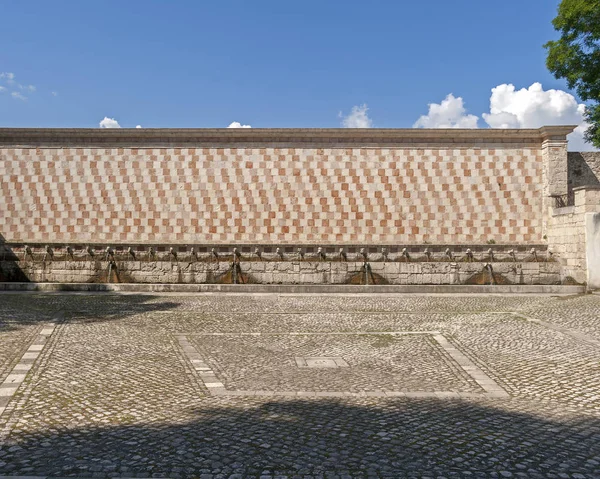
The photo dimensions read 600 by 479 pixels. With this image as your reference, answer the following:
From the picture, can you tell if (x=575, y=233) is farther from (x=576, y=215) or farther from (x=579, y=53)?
(x=579, y=53)

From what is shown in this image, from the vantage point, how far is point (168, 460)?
14.5 ft

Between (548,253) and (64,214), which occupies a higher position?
(64,214)

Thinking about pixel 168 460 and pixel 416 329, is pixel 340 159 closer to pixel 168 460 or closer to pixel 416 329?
pixel 416 329

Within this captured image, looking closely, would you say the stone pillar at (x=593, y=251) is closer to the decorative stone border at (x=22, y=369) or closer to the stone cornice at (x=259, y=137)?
the stone cornice at (x=259, y=137)

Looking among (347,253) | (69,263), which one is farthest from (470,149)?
(69,263)

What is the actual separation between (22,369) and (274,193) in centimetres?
1411

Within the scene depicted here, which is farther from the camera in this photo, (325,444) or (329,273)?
(329,273)

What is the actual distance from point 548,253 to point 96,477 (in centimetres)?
1859

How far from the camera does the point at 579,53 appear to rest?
1966 cm

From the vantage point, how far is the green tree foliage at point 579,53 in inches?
747

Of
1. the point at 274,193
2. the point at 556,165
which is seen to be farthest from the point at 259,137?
the point at 556,165

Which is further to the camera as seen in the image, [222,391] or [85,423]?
[222,391]

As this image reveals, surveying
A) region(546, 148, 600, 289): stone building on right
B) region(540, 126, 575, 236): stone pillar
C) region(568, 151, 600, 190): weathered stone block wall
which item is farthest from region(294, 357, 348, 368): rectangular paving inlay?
region(568, 151, 600, 190): weathered stone block wall

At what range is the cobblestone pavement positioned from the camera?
4.46m
